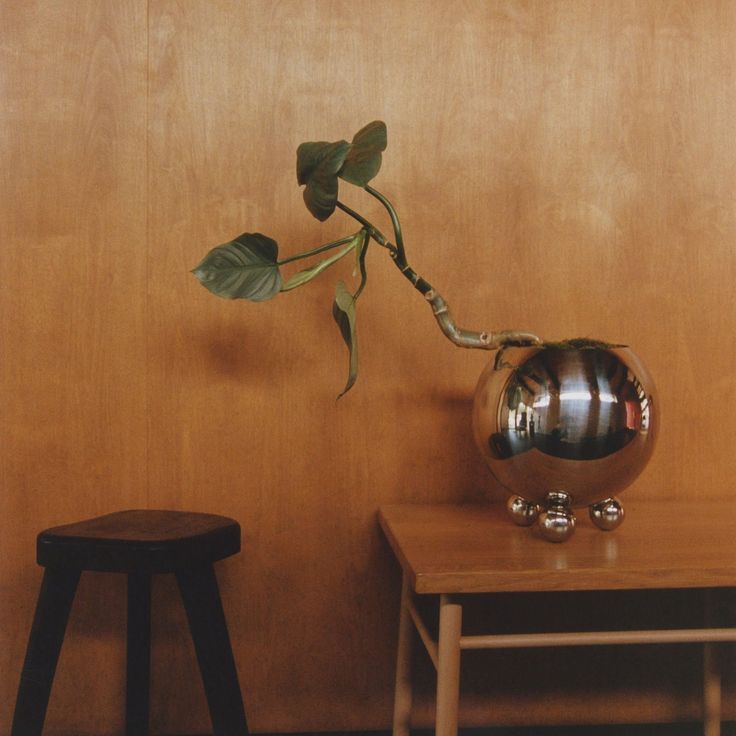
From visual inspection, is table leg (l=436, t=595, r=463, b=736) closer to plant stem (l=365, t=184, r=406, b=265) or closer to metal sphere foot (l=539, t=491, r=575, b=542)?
metal sphere foot (l=539, t=491, r=575, b=542)

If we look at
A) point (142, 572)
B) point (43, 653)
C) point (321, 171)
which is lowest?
point (43, 653)

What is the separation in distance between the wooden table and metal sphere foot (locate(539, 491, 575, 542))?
19mm

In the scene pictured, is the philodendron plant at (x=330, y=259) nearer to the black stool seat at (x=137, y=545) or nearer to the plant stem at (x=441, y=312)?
the plant stem at (x=441, y=312)

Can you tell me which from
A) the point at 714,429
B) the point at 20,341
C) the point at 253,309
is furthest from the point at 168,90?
the point at 714,429

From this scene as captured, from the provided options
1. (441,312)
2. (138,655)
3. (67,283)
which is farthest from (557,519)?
(67,283)

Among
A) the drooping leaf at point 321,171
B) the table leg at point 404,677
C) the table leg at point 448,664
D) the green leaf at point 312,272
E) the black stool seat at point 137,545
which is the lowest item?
the table leg at point 404,677

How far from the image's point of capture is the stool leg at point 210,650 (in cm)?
135

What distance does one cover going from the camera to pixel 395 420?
169 centimetres

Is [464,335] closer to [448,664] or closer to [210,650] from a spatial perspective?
[448,664]

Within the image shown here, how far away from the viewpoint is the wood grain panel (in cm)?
161

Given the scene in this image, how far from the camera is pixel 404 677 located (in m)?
1.57

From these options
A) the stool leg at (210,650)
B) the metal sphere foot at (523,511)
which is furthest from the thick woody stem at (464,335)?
the stool leg at (210,650)

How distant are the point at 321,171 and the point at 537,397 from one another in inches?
20.2

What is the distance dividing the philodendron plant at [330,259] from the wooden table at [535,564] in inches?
12.5
